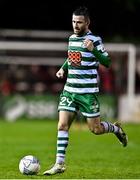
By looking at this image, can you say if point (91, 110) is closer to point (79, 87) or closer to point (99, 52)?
point (79, 87)

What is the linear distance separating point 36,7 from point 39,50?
7695 mm

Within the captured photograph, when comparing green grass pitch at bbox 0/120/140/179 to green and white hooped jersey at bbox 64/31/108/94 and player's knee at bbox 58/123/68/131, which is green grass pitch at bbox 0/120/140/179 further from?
green and white hooped jersey at bbox 64/31/108/94

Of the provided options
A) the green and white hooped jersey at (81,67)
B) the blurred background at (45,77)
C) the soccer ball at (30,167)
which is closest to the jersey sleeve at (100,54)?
the green and white hooped jersey at (81,67)

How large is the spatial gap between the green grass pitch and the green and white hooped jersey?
4.36ft

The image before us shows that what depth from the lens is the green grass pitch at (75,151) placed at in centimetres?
1371

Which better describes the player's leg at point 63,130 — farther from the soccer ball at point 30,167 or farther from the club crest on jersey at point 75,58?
the club crest on jersey at point 75,58

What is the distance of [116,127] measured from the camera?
1402cm

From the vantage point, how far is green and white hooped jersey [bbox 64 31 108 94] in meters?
13.2

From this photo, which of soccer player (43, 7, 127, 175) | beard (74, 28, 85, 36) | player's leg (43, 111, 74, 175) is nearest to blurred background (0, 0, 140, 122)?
soccer player (43, 7, 127, 175)

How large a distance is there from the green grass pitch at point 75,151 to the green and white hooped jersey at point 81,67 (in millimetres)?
1328

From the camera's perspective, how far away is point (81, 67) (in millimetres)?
13273

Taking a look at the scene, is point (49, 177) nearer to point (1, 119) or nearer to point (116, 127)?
point (116, 127)

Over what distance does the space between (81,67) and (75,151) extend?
5382 millimetres

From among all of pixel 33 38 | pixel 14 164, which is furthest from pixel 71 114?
pixel 33 38
